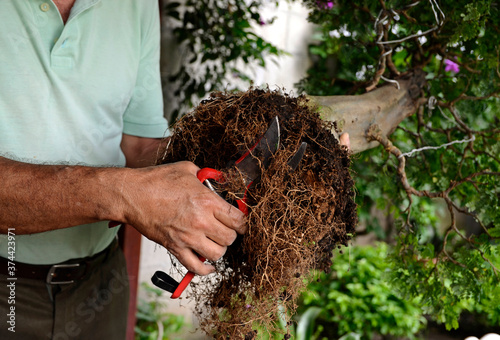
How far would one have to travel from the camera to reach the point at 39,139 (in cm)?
122

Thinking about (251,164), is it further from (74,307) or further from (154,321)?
(154,321)

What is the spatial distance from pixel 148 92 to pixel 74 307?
0.74m

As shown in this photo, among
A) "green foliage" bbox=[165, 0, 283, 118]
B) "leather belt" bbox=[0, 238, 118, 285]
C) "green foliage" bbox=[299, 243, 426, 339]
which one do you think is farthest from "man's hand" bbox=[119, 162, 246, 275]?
"green foliage" bbox=[299, 243, 426, 339]

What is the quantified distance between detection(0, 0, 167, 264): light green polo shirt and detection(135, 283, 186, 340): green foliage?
176cm

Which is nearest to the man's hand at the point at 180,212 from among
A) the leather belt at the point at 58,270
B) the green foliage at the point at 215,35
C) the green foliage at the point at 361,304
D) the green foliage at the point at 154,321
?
the leather belt at the point at 58,270

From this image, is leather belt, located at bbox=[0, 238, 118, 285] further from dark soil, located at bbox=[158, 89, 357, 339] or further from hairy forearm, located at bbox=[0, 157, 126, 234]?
dark soil, located at bbox=[158, 89, 357, 339]

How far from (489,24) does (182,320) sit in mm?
2698

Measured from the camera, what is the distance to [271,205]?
3.15 ft

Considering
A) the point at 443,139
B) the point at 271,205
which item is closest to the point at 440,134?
the point at 443,139

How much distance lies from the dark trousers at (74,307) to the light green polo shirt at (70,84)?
89mm

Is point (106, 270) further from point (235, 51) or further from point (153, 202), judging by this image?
point (235, 51)

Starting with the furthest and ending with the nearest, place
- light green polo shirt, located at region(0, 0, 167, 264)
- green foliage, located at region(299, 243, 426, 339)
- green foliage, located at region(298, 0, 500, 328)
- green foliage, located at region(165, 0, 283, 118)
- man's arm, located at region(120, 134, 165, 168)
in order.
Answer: green foliage, located at region(299, 243, 426, 339), green foliage, located at region(165, 0, 283, 118), man's arm, located at region(120, 134, 165, 168), green foliage, located at region(298, 0, 500, 328), light green polo shirt, located at region(0, 0, 167, 264)

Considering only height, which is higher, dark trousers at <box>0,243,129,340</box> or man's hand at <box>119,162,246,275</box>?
man's hand at <box>119,162,246,275</box>

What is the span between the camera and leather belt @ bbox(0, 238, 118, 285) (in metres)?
1.27
